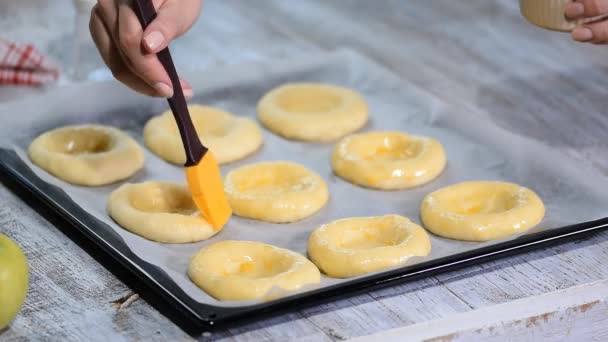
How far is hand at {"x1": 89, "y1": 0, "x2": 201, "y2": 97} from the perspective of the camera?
1.47m

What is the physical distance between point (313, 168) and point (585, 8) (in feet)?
2.04

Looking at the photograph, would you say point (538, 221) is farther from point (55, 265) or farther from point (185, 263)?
point (55, 265)

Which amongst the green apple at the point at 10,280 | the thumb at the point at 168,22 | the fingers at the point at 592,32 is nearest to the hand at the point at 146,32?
the thumb at the point at 168,22

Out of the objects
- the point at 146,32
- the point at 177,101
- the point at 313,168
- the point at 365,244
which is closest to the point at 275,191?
the point at 313,168

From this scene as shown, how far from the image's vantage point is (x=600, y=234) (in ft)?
5.43

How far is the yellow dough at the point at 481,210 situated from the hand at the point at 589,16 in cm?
30

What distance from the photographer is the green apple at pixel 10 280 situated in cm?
127

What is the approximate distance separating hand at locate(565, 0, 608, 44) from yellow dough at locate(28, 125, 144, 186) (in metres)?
0.88

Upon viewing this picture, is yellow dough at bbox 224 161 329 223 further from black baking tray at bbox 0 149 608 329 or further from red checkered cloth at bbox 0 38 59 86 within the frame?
red checkered cloth at bbox 0 38 59 86

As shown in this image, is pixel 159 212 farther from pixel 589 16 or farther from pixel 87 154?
pixel 589 16

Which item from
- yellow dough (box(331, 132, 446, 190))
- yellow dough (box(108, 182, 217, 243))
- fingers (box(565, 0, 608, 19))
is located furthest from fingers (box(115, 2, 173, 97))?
fingers (box(565, 0, 608, 19))

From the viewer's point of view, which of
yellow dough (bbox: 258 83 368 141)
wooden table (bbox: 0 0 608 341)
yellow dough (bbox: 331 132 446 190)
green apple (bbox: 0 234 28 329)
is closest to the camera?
green apple (bbox: 0 234 28 329)

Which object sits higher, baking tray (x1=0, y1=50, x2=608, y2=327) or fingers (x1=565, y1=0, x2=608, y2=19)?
fingers (x1=565, y1=0, x2=608, y2=19)

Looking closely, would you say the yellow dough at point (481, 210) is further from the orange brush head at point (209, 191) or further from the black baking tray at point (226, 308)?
the orange brush head at point (209, 191)
